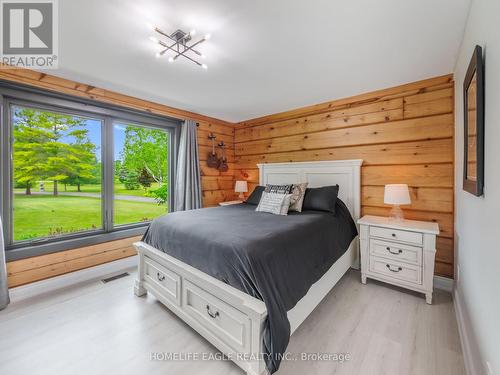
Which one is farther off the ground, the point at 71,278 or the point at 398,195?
the point at 398,195

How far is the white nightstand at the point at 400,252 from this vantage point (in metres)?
2.06

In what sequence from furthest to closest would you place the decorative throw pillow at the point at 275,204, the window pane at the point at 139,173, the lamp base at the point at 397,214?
the window pane at the point at 139,173
the decorative throw pillow at the point at 275,204
the lamp base at the point at 397,214

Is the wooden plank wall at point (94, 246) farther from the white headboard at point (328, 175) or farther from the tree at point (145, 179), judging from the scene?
the white headboard at point (328, 175)

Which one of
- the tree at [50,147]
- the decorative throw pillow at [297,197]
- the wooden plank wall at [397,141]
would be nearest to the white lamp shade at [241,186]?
the wooden plank wall at [397,141]

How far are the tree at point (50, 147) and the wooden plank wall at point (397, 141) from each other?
2.87m

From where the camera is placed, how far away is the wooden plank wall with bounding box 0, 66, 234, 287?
2194 millimetres

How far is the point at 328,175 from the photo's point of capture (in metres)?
3.12

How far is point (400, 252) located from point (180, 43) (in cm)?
277

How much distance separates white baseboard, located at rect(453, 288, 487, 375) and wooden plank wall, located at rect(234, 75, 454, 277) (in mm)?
855

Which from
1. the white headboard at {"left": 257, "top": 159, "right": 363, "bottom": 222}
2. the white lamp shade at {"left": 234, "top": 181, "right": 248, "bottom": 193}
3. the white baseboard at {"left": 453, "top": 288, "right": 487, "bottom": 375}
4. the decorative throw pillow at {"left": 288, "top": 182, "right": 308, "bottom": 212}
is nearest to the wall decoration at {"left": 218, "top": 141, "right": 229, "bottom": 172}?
the white lamp shade at {"left": 234, "top": 181, "right": 248, "bottom": 193}

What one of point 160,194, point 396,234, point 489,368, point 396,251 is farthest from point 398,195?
point 160,194

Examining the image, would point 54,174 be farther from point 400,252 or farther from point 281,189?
point 400,252

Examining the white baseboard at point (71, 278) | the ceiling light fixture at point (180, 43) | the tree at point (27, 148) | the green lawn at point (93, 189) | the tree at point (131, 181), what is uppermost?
the ceiling light fixture at point (180, 43)

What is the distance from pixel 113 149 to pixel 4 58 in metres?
1.21
